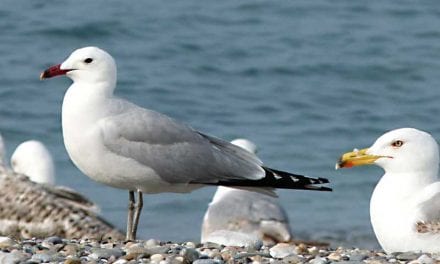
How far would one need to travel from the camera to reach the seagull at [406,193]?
287 inches

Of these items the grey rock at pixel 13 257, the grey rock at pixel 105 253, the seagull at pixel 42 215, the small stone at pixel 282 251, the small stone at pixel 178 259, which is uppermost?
the small stone at pixel 282 251

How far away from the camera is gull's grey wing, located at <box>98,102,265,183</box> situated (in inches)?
322

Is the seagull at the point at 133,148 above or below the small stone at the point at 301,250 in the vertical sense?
above

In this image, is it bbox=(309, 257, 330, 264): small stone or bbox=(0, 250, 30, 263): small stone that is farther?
bbox=(309, 257, 330, 264): small stone

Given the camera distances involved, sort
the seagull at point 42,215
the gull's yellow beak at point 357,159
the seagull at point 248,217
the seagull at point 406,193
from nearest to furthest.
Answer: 1. the seagull at point 406,193
2. the gull's yellow beak at point 357,159
3. the seagull at point 42,215
4. the seagull at point 248,217

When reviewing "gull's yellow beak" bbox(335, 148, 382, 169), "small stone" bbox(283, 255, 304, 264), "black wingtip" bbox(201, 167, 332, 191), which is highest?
"gull's yellow beak" bbox(335, 148, 382, 169)

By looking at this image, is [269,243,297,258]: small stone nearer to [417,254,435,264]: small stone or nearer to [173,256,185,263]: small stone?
[173,256,185,263]: small stone

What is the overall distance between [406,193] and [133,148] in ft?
5.57

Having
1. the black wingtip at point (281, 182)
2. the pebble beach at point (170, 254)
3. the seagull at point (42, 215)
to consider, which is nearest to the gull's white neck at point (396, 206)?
the pebble beach at point (170, 254)

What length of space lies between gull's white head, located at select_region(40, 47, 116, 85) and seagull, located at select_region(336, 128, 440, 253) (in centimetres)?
154

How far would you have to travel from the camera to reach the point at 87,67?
27.6 feet

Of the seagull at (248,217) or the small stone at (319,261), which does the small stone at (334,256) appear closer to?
the small stone at (319,261)

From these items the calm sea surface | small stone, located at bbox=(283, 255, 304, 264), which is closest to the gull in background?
the calm sea surface

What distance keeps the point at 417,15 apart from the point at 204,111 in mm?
5624
